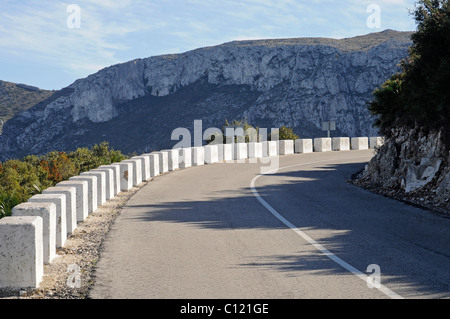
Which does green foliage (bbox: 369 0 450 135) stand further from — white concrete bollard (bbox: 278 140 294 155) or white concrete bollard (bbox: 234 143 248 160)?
white concrete bollard (bbox: 278 140 294 155)

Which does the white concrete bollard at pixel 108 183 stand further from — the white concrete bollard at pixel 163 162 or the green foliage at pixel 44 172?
the white concrete bollard at pixel 163 162

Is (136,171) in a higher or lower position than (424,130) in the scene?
lower

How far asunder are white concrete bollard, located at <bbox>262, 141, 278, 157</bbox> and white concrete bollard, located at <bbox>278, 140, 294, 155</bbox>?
0.75 m

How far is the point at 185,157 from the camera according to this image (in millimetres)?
27078

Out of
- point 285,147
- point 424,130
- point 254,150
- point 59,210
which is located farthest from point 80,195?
point 285,147

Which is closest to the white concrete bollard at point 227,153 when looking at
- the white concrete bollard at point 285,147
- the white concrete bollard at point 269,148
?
the white concrete bollard at point 269,148

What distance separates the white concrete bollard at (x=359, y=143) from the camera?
43284mm

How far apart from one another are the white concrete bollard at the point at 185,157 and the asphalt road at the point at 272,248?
10.2 m

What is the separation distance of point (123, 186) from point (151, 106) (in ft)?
402

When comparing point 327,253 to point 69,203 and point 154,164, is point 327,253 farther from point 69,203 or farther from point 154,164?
point 154,164

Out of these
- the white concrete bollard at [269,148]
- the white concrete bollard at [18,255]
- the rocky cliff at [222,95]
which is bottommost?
the white concrete bollard at [18,255]

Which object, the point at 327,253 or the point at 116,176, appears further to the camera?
the point at 116,176

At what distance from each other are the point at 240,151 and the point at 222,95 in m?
97.4

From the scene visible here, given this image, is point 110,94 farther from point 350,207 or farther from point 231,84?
point 350,207
